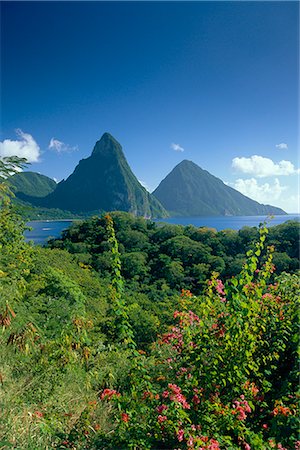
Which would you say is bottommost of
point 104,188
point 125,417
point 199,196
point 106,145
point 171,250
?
point 171,250

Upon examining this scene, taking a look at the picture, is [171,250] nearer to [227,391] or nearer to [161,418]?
[227,391]

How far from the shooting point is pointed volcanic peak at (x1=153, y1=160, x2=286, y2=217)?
169 metres

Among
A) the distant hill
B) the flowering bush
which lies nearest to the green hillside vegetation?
the flowering bush

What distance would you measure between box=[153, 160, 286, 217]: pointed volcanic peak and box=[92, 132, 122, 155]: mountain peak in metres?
37.4

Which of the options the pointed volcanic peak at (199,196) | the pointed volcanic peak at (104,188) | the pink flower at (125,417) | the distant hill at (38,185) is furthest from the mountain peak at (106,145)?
the pink flower at (125,417)

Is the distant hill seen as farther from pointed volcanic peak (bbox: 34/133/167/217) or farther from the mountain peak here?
the mountain peak

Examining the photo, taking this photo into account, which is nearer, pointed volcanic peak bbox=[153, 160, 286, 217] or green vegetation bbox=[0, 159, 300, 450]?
green vegetation bbox=[0, 159, 300, 450]

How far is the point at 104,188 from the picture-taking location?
447ft

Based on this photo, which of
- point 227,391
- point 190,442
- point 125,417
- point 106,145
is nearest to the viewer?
point 190,442

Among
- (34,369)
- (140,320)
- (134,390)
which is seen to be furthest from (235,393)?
(140,320)

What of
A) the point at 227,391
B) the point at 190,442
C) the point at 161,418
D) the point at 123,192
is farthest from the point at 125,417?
the point at 123,192

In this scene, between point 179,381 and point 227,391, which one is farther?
point 179,381

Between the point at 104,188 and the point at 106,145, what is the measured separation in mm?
35710

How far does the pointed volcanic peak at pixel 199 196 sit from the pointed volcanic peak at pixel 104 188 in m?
30.0
